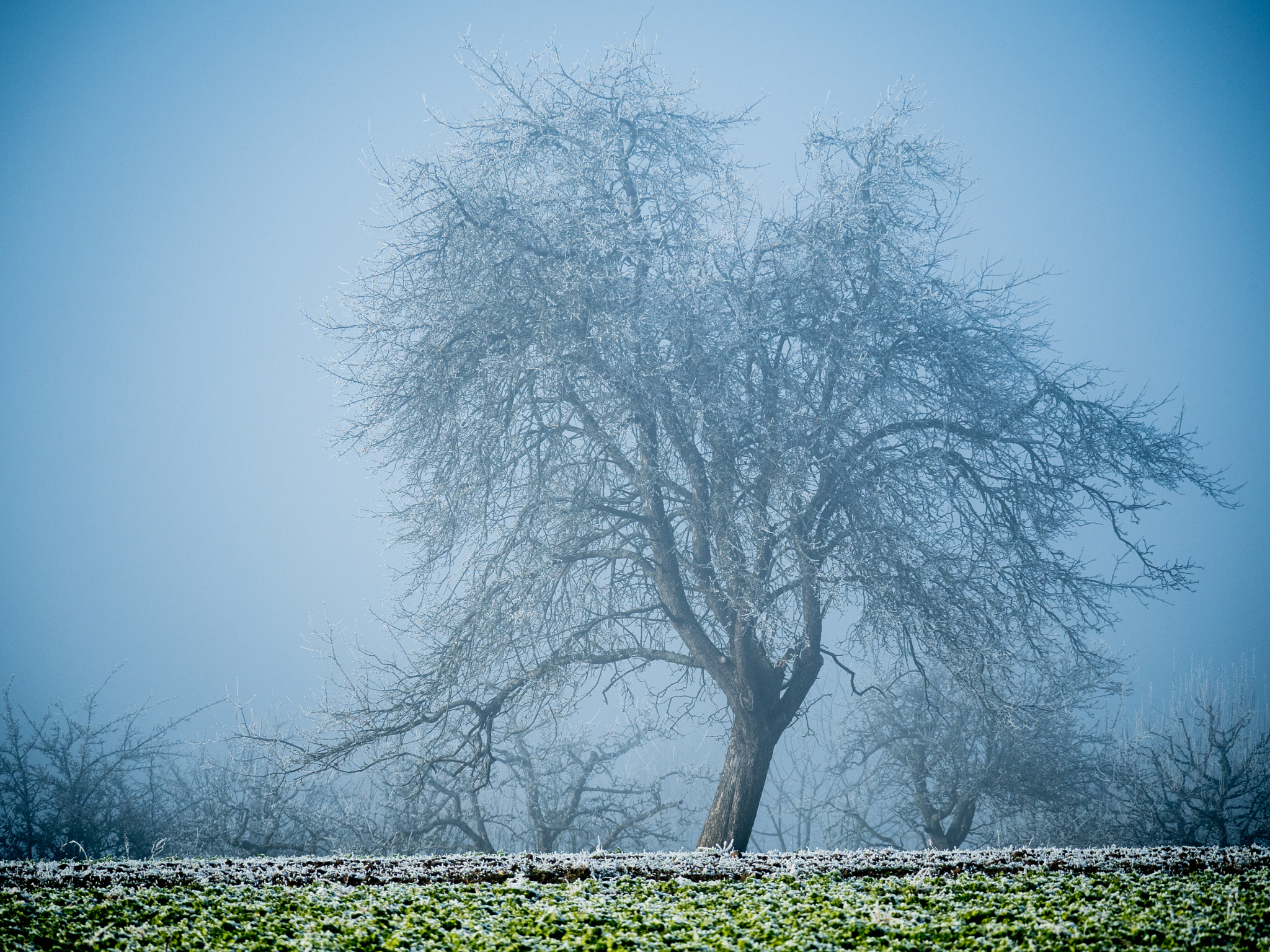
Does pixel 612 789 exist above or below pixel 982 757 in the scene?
below

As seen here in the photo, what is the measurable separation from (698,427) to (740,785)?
3.77m

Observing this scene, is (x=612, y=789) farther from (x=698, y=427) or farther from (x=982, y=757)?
(x=698, y=427)

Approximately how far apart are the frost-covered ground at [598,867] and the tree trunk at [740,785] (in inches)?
75.2

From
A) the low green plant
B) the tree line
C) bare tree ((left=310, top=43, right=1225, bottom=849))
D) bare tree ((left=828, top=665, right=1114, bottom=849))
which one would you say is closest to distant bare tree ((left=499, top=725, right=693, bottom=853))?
the tree line

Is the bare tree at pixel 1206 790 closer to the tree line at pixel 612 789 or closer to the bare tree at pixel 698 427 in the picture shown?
the tree line at pixel 612 789

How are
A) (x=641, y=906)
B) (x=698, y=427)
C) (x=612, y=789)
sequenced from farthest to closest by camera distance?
(x=612, y=789) < (x=698, y=427) < (x=641, y=906)

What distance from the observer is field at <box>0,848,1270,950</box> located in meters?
3.43

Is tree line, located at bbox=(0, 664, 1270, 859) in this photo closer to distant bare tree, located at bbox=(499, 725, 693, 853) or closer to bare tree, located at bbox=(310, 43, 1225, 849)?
distant bare tree, located at bbox=(499, 725, 693, 853)

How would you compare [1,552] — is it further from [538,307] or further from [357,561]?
[538,307]

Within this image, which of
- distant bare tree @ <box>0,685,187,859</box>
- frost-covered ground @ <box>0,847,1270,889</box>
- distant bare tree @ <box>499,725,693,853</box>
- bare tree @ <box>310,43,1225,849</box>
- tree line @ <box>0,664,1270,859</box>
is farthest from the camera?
distant bare tree @ <box>499,725,693,853</box>

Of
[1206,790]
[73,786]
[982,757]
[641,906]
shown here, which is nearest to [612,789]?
[982,757]

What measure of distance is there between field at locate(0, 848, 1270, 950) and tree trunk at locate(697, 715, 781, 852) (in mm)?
2824

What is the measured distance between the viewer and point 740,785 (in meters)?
8.31

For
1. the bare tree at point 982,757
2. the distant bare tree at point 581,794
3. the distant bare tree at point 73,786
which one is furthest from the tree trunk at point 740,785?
the distant bare tree at point 73,786
